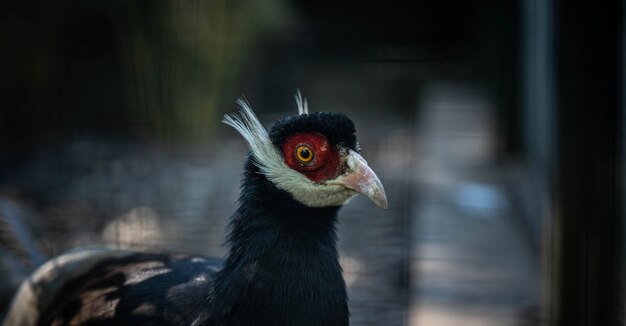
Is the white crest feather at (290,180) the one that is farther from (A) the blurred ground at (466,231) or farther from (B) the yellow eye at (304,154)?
(A) the blurred ground at (466,231)

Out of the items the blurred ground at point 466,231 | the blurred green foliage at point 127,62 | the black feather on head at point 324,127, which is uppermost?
the blurred green foliage at point 127,62

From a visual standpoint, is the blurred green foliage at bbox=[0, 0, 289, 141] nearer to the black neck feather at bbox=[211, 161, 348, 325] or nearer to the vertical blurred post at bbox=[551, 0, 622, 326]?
the vertical blurred post at bbox=[551, 0, 622, 326]

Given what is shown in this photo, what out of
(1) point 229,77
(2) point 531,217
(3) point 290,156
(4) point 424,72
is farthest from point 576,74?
(1) point 229,77

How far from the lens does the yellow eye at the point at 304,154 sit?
2.08 m

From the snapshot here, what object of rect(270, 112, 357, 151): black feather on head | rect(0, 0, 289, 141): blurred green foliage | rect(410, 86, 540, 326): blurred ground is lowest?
rect(410, 86, 540, 326): blurred ground

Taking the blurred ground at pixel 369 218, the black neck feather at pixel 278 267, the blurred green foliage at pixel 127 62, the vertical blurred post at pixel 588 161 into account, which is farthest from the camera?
the blurred green foliage at pixel 127 62

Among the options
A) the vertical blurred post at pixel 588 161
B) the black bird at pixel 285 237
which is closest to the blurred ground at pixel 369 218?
the vertical blurred post at pixel 588 161

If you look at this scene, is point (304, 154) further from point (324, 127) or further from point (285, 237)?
point (285, 237)

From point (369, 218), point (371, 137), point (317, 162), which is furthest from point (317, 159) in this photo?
point (371, 137)

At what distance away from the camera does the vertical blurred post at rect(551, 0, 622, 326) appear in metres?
2.90

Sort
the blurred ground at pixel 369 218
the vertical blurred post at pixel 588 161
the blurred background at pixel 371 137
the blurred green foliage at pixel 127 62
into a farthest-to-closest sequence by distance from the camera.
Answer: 1. the blurred green foliage at pixel 127 62
2. the blurred ground at pixel 369 218
3. the blurred background at pixel 371 137
4. the vertical blurred post at pixel 588 161

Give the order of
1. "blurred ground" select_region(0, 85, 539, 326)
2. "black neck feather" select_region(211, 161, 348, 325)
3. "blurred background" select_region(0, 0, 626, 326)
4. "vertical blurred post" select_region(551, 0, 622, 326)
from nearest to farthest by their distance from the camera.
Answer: "black neck feather" select_region(211, 161, 348, 325)
"vertical blurred post" select_region(551, 0, 622, 326)
"blurred background" select_region(0, 0, 626, 326)
"blurred ground" select_region(0, 85, 539, 326)

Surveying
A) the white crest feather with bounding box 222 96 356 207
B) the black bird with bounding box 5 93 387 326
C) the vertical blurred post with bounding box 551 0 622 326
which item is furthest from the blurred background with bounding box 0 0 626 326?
the white crest feather with bounding box 222 96 356 207

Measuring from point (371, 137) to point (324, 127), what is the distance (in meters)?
3.33
